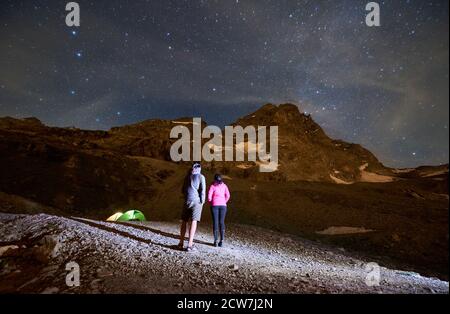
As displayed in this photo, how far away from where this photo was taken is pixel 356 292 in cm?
484

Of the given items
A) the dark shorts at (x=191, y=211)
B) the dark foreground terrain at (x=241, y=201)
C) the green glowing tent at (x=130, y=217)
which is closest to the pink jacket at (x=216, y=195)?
the dark shorts at (x=191, y=211)

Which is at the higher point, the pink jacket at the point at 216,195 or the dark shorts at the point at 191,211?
the pink jacket at the point at 216,195

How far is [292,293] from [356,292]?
1085 mm

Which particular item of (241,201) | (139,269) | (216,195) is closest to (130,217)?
(216,195)

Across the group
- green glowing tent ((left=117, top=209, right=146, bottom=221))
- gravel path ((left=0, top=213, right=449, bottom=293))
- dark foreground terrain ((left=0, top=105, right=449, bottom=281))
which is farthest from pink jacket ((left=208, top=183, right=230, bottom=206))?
green glowing tent ((left=117, top=209, right=146, bottom=221))

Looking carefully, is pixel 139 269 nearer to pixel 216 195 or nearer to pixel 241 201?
pixel 216 195

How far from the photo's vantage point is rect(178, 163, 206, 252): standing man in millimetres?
7641

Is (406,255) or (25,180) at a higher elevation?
(25,180)

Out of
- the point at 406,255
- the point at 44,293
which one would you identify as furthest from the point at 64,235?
the point at 406,255

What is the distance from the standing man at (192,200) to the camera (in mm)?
7641

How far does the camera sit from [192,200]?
25.3ft

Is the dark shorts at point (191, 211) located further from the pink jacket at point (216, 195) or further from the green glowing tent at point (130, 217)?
the green glowing tent at point (130, 217)

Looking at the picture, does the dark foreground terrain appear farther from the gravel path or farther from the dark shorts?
the dark shorts

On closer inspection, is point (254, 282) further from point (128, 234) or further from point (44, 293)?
point (128, 234)
